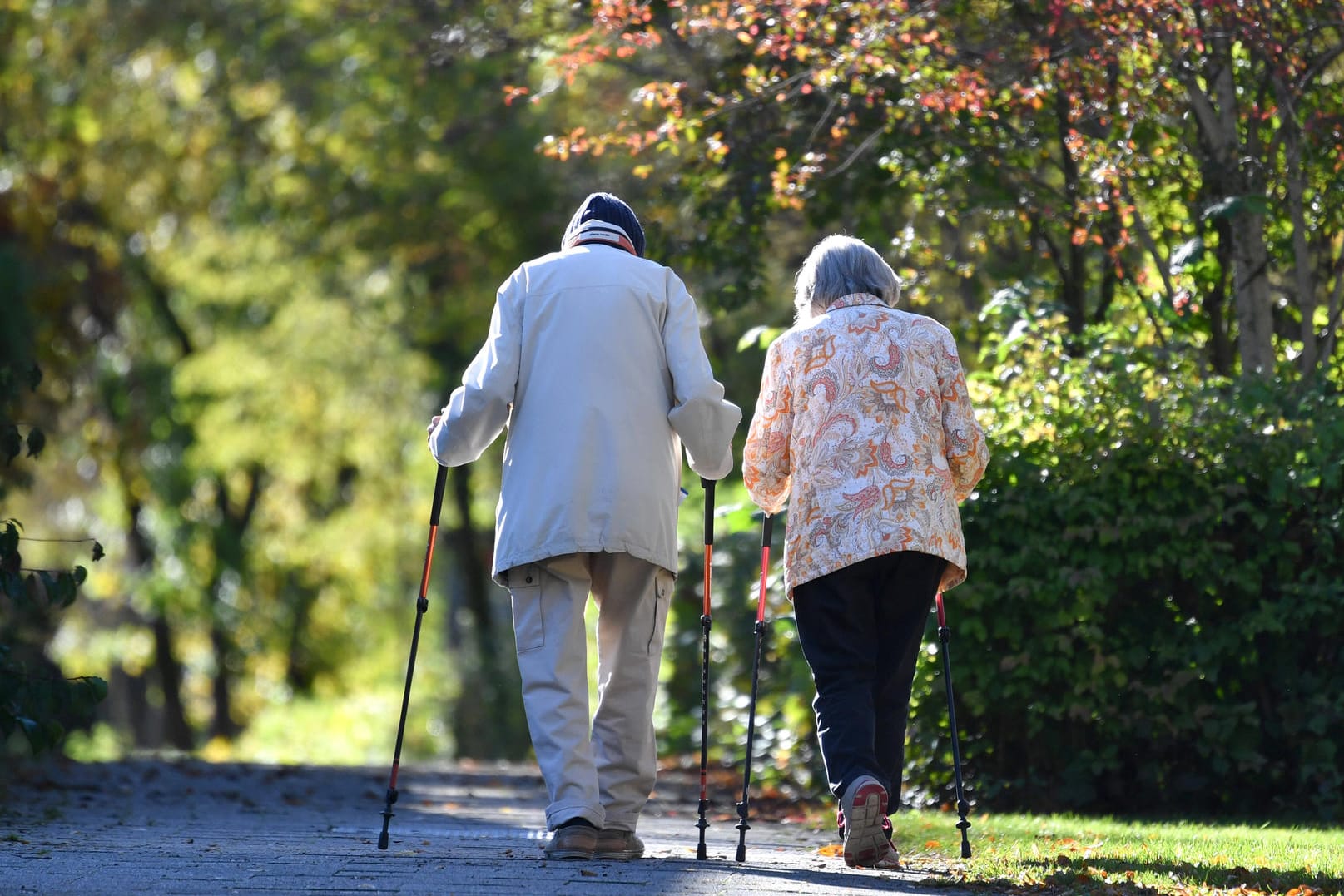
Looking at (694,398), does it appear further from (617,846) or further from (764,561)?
(617,846)

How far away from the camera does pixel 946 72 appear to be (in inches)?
360

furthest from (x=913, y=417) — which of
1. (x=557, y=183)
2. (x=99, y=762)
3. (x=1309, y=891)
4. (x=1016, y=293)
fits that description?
(x=557, y=183)

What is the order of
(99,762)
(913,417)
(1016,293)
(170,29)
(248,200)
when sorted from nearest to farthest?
(913,417)
(1016,293)
(99,762)
(170,29)
(248,200)

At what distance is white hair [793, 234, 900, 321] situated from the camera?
19.7ft

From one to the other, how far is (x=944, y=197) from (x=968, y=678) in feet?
10.0

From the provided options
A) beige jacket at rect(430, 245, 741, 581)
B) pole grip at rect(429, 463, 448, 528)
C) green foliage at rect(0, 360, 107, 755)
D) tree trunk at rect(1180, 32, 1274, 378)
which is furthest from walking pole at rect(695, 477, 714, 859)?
tree trunk at rect(1180, 32, 1274, 378)

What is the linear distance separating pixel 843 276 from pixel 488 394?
1.26 meters

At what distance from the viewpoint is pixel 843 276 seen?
6008mm

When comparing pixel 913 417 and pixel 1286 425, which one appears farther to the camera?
pixel 1286 425

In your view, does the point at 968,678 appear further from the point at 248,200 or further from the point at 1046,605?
the point at 248,200

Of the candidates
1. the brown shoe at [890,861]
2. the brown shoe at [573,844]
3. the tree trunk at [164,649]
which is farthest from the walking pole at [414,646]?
the tree trunk at [164,649]

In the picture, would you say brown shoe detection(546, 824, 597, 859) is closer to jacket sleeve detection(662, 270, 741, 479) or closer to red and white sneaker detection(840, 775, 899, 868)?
Answer: red and white sneaker detection(840, 775, 899, 868)

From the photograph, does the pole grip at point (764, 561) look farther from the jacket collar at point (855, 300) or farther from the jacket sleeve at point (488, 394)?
the jacket sleeve at point (488, 394)

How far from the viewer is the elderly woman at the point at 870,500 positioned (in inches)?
222
